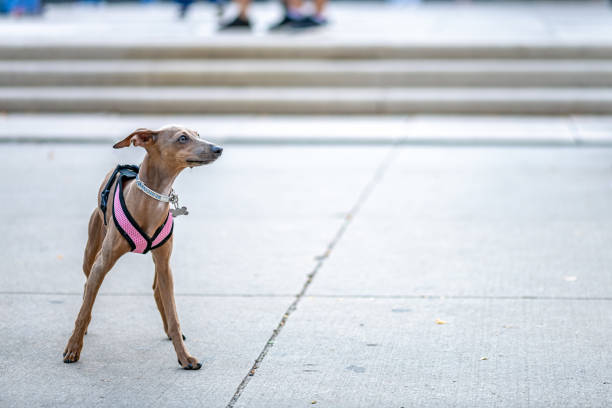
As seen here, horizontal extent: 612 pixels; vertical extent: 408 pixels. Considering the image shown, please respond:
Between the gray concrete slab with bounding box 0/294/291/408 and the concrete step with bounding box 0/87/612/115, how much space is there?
24.2 ft

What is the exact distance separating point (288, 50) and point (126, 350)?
31.3ft

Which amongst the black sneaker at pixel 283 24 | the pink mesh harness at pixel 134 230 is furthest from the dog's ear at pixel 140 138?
the black sneaker at pixel 283 24

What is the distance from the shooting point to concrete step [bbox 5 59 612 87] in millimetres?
13109

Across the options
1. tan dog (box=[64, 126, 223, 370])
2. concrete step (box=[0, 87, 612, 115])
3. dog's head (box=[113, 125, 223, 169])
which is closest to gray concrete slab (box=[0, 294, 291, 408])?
tan dog (box=[64, 126, 223, 370])

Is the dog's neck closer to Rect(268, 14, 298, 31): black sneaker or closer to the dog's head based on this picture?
the dog's head

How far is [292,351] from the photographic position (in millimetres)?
4777

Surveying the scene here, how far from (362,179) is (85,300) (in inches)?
204

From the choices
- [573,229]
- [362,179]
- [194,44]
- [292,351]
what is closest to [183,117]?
[194,44]

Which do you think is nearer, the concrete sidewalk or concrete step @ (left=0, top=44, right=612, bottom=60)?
the concrete sidewalk

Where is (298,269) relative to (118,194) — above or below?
below

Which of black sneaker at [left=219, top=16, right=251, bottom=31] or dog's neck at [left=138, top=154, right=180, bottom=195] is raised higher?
dog's neck at [left=138, top=154, right=180, bottom=195]

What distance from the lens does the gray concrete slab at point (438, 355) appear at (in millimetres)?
4176

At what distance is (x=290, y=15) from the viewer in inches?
595

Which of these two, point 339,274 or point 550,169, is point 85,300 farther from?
point 550,169
